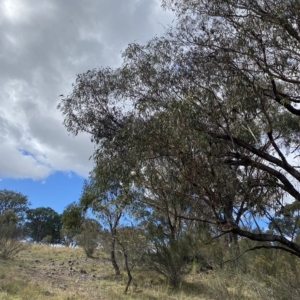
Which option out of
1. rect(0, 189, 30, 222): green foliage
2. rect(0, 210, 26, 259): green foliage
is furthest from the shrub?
rect(0, 189, 30, 222): green foliage

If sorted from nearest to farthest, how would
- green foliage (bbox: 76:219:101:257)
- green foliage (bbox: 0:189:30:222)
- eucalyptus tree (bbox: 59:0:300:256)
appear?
1. eucalyptus tree (bbox: 59:0:300:256)
2. green foliage (bbox: 76:219:101:257)
3. green foliage (bbox: 0:189:30:222)

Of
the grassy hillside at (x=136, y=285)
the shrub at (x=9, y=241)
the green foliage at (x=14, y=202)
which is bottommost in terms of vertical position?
the grassy hillside at (x=136, y=285)

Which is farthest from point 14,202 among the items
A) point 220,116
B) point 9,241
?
point 220,116

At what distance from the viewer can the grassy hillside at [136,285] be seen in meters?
8.11

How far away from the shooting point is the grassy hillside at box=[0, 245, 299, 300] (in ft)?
26.6

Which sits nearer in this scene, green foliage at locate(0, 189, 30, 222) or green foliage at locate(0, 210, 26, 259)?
green foliage at locate(0, 210, 26, 259)

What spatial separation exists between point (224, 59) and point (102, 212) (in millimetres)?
7256

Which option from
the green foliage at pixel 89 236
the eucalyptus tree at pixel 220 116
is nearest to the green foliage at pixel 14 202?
the green foliage at pixel 89 236

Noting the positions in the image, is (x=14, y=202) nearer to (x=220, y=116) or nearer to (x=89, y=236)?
(x=89, y=236)

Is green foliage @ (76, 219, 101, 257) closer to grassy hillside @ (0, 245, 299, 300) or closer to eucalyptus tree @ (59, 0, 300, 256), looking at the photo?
grassy hillside @ (0, 245, 299, 300)

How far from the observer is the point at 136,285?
37.8 ft

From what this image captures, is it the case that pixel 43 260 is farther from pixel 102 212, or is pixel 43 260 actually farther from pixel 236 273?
pixel 236 273

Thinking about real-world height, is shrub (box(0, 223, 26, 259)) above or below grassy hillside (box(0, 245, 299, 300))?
above

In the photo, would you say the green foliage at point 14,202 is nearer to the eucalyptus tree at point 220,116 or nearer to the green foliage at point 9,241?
the green foliage at point 9,241
